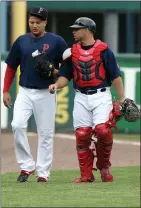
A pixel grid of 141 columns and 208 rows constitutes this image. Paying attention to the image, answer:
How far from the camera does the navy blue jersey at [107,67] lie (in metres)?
9.55

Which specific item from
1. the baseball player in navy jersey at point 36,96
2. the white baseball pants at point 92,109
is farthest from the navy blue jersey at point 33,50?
the white baseball pants at point 92,109

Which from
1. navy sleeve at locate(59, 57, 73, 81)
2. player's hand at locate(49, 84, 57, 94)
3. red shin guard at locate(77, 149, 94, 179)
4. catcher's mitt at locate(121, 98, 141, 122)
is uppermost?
navy sleeve at locate(59, 57, 73, 81)

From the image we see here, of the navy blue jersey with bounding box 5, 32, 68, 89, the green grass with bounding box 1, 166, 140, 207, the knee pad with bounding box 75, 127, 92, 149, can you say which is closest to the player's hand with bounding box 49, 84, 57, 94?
the navy blue jersey with bounding box 5, 32, 68, 89

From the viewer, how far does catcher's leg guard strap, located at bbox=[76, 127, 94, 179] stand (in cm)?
960

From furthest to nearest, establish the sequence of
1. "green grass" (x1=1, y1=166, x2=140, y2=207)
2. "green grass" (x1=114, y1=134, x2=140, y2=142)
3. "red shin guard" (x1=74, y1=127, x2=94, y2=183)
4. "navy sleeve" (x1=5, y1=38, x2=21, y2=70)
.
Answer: "green grass" (x1=114, y1=134, x2=140, y2=142)
"navy sleeve" (x1=5, y1=38, x2=21, y2=70)
"red shin guard" (x1=74, y1=127, x2=94, y2=183)
"green grass" (x1=1, y1=166, x2=140, y2=207)

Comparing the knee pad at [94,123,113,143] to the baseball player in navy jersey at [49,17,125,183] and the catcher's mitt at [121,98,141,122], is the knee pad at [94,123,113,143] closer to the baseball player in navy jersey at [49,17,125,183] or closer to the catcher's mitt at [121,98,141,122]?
the baseball player in navy jersey at [49,17,125,183]

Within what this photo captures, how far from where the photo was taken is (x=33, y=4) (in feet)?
86.4

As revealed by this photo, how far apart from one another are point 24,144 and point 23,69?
33.7 inches

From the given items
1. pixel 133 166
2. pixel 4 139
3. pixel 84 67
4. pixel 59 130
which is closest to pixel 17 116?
pixel 84 67

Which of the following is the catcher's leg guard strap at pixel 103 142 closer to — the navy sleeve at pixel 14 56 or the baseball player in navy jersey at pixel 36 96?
the baseball player in navy jersey at pixel 36 96

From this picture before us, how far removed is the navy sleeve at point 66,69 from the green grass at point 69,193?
121cm

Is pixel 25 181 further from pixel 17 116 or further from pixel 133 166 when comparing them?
pixel 133 166

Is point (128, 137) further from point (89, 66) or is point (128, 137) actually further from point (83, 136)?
point (89, 66)

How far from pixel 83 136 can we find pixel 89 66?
77cm
